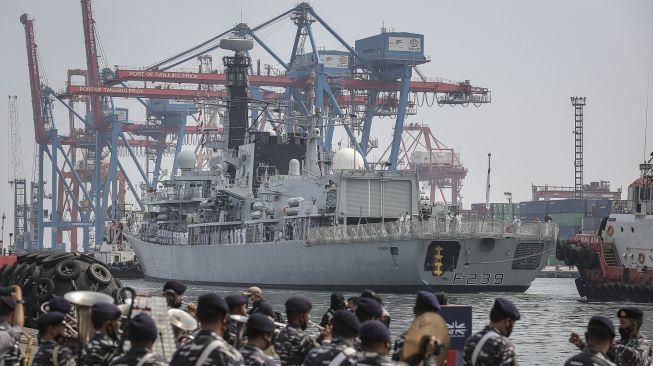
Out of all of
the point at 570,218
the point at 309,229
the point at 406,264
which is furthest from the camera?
the point at 570,218

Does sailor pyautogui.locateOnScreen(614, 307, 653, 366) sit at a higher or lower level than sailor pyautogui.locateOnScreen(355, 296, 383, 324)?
lower

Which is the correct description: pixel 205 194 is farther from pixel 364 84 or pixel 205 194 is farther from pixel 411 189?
pixel 364 84

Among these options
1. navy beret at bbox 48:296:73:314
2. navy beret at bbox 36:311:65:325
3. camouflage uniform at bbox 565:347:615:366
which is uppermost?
navy beret at bbox 48:296:73:314

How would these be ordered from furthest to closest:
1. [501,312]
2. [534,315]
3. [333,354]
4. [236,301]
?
[534,315] → [236,301] → [501,312] → [333,354]

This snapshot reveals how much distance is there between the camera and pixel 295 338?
13602 mm

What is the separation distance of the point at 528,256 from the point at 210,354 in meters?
46.8

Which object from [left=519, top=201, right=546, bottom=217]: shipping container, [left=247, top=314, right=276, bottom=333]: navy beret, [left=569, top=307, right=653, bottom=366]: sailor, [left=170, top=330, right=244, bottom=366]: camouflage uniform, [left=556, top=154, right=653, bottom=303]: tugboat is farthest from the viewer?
[left=519, top=201, right=546, bottom=217]: shipping container

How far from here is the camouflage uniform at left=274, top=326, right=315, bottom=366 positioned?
13562mm

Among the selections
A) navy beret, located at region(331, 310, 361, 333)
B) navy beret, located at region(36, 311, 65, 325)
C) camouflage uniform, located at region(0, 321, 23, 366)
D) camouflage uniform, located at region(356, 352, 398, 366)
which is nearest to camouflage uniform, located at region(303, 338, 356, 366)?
navy beret, located at region(331, 310, 361, 333)

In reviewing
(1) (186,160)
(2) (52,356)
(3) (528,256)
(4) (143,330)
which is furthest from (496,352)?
(1) (186,160)

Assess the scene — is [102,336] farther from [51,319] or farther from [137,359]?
[137,359]

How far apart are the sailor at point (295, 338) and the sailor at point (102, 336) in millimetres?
2046

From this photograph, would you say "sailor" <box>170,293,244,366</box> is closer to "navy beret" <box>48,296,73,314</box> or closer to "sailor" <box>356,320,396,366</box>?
"sailor" <box>356,320,396,366</box>

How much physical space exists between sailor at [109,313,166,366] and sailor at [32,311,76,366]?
5.30 feet
